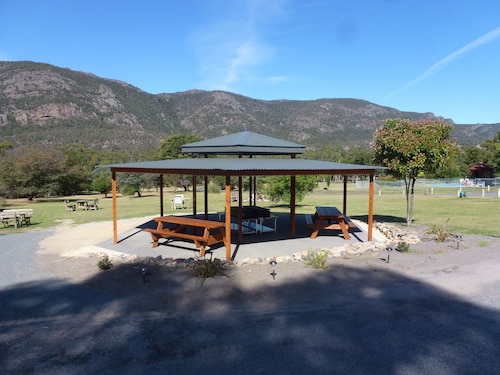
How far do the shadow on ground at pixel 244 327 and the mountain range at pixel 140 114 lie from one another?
62542 mm

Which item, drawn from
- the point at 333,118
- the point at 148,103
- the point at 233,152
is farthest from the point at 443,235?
the point at 333,118

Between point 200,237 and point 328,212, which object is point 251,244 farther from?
point 328,212

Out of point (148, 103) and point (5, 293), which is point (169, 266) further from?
point (148, 103)

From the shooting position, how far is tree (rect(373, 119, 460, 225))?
1177cm

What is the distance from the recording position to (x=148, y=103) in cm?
10369

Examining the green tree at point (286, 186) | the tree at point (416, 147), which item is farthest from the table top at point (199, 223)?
the green tree at point (286, 186)

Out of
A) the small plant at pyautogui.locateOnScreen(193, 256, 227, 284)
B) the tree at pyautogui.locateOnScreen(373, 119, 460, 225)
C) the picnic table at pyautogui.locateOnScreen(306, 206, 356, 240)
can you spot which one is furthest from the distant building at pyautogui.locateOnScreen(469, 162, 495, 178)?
the small plant at pyautogui.locateOnScreen(193, 256, 227, 284)

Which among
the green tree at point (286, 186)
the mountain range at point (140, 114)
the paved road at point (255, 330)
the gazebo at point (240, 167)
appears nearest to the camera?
the paved road at point (255, 330)

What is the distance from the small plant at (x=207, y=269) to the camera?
6.94m

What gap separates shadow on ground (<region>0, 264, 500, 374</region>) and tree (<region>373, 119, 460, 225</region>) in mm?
6196

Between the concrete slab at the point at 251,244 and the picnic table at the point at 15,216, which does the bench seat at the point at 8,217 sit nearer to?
the picnic table at the point at 15,216

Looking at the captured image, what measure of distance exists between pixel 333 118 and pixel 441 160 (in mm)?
112562

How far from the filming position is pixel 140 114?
96.2 m

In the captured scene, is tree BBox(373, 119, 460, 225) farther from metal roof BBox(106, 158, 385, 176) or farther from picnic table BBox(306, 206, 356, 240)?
picnic table BBox(306, 206, 356, 240)
